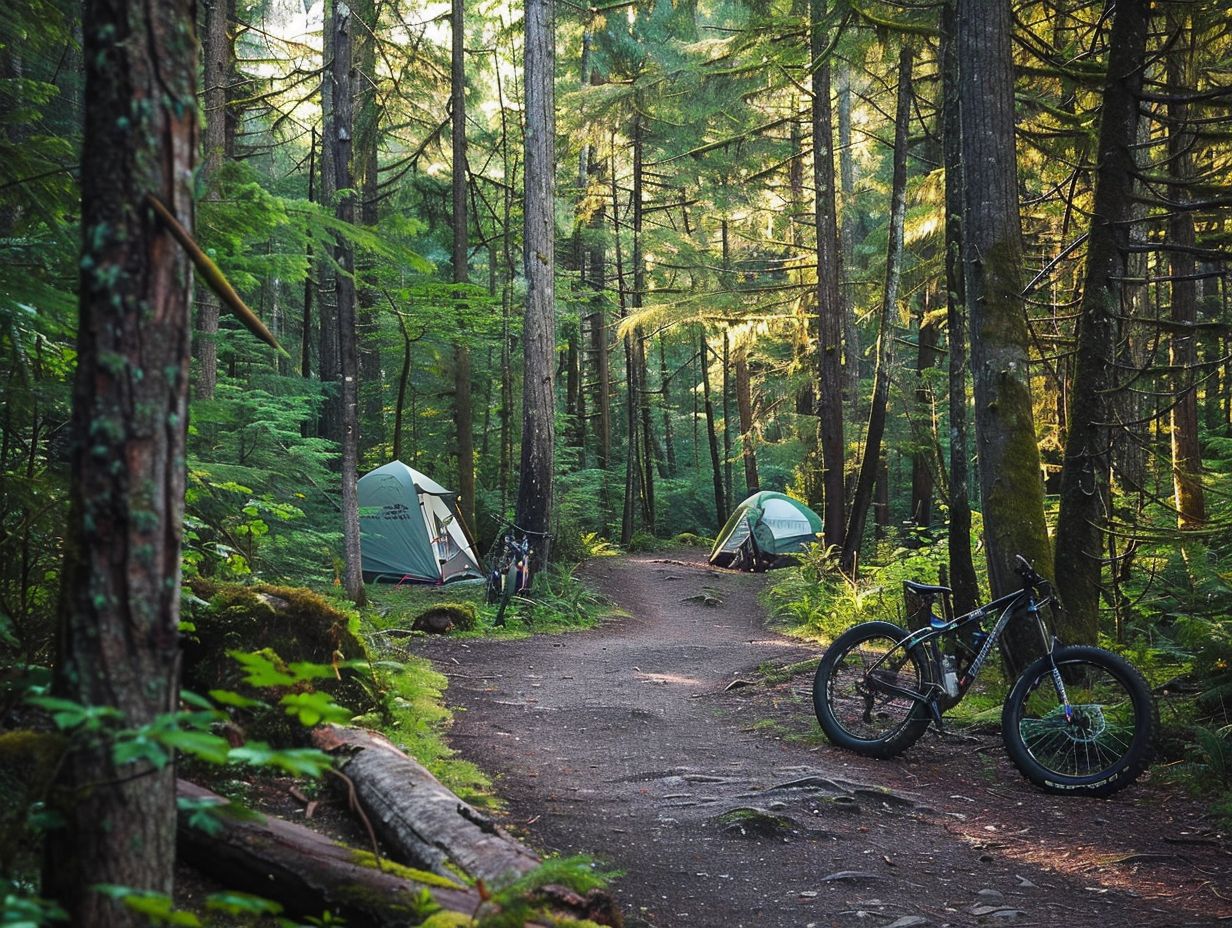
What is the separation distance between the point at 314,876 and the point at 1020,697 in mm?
4303

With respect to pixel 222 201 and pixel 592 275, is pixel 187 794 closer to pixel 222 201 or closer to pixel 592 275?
pixel 222 201

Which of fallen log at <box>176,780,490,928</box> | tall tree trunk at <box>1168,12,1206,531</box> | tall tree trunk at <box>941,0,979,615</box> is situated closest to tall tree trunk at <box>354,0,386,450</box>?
tall tree trunk at <box>941,0,979,615</box>

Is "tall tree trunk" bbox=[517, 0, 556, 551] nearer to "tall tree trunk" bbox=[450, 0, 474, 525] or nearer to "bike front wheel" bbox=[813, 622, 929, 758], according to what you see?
"tall tree trunk" bbox=[450, 0, 474, 525]

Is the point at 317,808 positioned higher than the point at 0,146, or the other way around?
the point at 0,146

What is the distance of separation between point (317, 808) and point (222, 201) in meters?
3.09

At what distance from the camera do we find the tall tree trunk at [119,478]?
1.80 metres

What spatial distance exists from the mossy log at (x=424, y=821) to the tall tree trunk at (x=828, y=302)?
13.4 m

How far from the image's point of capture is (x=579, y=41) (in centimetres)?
2375

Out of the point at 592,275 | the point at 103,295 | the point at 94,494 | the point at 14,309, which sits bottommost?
the point at 94,494

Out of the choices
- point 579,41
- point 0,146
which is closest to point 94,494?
point 0,146

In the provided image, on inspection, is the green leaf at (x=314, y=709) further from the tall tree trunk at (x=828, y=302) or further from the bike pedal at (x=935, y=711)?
the tall tree trunk at (x=828, y=302)

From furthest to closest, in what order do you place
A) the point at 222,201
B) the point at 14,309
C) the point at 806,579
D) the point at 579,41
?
1. the point at 579,41
2. the point at 806,579
3. the point at 222,201
4. the point at 14,309

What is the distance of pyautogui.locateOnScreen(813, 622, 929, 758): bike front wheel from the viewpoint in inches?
233

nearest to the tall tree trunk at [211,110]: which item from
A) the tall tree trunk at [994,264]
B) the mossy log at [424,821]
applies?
the mossy log at [424,821]
